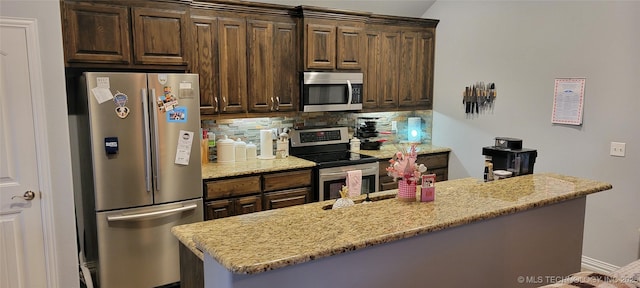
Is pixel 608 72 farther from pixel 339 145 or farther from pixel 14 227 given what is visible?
pixel 14 227

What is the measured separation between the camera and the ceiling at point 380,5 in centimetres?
432

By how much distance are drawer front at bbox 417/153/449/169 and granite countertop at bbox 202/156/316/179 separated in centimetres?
143

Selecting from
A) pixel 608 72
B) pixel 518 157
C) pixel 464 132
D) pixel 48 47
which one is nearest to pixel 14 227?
pixel 48 47

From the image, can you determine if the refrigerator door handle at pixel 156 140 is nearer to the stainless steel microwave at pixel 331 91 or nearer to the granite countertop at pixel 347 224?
the granite countertop at pixel 347 224

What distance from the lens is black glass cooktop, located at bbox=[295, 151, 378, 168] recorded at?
13.3 feet

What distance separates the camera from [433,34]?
5.02m

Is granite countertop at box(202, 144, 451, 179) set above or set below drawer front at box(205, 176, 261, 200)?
above

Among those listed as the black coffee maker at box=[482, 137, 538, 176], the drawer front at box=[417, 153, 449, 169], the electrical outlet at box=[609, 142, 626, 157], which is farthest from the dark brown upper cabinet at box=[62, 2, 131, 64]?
the electrical outlet at box=[609, 142, 626, 157]

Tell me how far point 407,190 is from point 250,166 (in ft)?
6.47

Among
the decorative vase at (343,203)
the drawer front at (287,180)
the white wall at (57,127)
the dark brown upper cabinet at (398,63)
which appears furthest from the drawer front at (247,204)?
the dark brown upper cabinet at (398,63)

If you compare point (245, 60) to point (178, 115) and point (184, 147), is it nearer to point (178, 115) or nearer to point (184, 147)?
point (178, 115)

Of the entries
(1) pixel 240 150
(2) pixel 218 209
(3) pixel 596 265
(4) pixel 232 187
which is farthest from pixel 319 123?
(3) pixel 596 265

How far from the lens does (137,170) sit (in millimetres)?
3109

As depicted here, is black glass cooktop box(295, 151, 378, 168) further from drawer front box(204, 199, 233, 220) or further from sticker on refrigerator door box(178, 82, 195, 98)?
sticker on refrigerator door box(178, 82, 195, 98)
